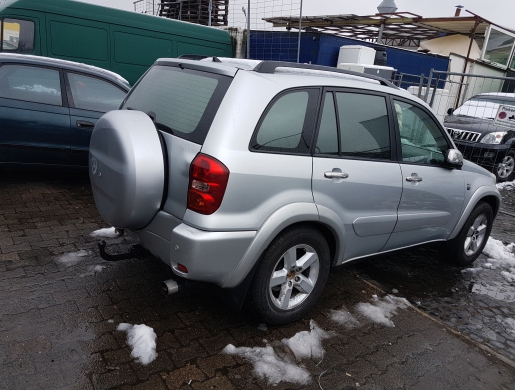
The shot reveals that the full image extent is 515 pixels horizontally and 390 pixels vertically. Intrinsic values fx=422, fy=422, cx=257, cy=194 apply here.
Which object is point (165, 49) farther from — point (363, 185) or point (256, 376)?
point (256, 376)

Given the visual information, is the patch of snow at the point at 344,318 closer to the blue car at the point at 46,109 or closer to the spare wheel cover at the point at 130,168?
the spare wheel cover at the point at 130,168

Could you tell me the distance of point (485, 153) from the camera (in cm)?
846

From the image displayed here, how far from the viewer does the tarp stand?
58.6 ft

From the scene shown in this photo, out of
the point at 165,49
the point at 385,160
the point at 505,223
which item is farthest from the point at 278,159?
the point at 165,49

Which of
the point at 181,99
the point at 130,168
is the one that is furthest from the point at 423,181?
the point at 130,168

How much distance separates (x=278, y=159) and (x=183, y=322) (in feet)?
4.37

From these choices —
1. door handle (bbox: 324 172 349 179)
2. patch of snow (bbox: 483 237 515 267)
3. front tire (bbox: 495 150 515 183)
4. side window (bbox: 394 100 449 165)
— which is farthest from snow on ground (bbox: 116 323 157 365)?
front tire (bbox: 495 150 515 183)

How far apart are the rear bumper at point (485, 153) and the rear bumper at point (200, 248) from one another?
291 inches

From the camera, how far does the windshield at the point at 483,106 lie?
31.0 ft

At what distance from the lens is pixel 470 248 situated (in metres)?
4.54

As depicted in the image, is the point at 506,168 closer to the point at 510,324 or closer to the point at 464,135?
the point at 464,135

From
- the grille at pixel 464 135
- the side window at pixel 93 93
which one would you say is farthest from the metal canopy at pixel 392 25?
the side window at pixel 93 93

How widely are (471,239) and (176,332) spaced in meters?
3.30

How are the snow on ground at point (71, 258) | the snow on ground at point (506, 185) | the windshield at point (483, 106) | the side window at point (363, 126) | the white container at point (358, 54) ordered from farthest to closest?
the white container at point (358, 54), the windshield at point (483, 106), the snow on ground at point (506, 185), the snow on ground at point (71, 258), the side window at point (363, 126)
